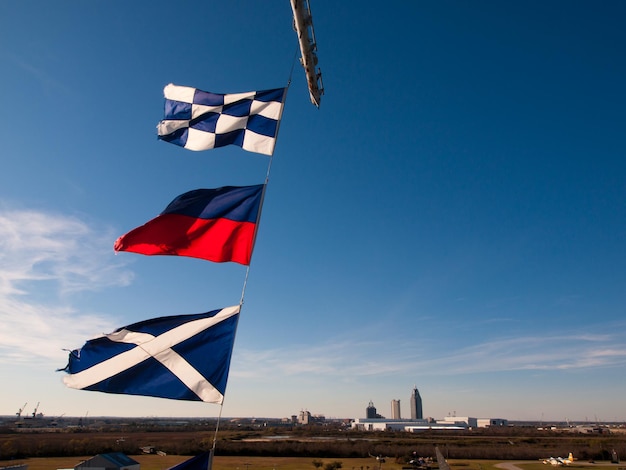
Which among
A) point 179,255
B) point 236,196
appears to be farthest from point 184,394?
point 236,196

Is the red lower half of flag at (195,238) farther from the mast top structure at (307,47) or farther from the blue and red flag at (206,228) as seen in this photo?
the mast top structure at (307,47)

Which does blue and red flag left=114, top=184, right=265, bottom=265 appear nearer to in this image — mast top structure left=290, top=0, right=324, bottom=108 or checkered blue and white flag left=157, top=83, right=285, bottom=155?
checkered blue and white flag left=157, top=83, right=285, bottom=155

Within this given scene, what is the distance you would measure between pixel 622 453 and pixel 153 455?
87.2m

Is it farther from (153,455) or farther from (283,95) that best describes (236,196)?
(153,455)

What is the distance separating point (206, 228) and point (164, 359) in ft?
7.91

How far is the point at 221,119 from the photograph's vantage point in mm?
8828

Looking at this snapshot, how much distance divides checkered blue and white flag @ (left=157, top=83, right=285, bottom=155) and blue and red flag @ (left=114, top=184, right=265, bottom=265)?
3.76 feet

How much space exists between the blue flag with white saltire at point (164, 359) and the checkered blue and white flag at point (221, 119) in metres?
3.46

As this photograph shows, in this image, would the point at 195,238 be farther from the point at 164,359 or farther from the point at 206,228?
the point at 164,359

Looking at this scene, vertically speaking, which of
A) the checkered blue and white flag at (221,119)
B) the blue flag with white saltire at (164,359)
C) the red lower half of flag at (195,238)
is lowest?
the blue flag with white saltire at (164,359)

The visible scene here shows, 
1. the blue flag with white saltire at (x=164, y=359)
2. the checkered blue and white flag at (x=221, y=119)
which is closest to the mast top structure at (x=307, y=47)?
the checkered blue and white flag at (x=221, y=119)

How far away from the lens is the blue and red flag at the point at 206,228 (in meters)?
7.83

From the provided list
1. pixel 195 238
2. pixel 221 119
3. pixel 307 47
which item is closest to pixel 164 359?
pixel 195 238

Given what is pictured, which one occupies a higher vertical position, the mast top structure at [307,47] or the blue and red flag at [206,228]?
the mast top structure at [307,47]
